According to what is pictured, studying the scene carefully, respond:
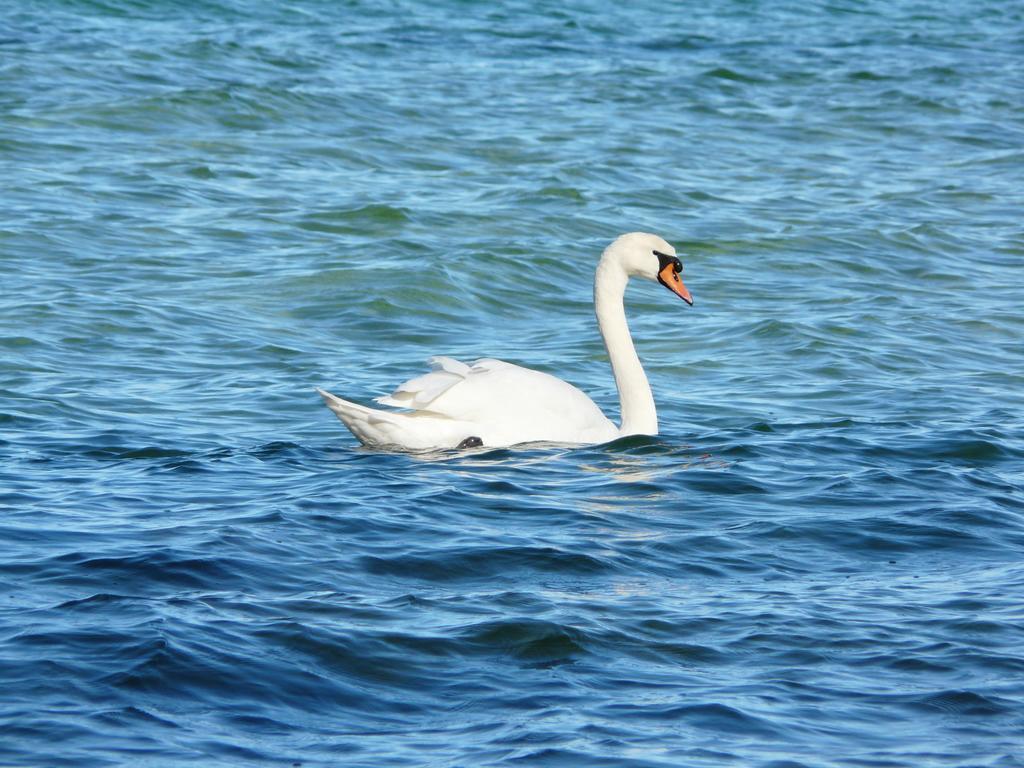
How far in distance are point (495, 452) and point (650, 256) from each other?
5.32 ft

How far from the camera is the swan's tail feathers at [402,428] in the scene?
8.23 metres

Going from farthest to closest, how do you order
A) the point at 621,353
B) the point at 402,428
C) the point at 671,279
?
1. the point at 671,279
2. the point at 621,353
3. the point at 402,428

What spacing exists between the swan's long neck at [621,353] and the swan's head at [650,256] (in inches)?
2.1

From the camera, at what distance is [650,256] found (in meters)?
9.41

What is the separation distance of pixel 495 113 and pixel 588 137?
122 centimetres

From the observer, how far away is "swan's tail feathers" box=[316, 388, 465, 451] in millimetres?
8227

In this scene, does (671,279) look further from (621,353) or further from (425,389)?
(425,389)

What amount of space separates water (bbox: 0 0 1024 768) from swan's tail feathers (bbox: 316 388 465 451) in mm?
125

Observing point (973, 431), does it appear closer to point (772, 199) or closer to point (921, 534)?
point (921, 534)

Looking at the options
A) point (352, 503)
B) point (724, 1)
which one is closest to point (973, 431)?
point (352, 503)

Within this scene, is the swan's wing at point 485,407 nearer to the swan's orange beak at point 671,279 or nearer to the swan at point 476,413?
the swan at point 476,413

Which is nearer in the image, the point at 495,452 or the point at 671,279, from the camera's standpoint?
the point at 495,452

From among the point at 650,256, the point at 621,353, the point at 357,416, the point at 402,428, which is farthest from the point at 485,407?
the point at 650,256

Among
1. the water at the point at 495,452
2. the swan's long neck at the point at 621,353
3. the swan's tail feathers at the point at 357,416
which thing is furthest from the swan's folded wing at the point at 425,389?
the swan's long neck at the point at 621,353
